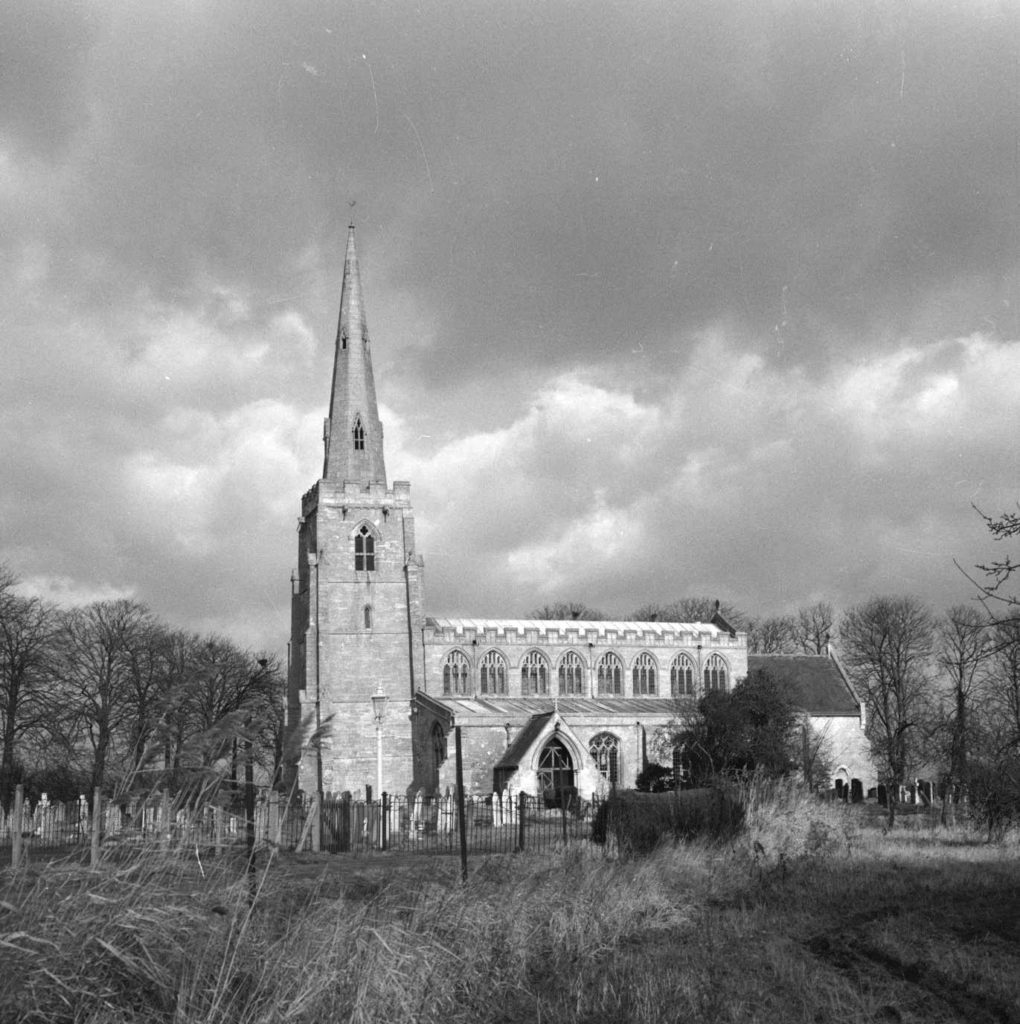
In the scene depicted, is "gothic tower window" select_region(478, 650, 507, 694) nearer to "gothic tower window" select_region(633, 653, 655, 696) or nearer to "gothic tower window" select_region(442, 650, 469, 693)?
"gothic tower window" select_region(442, 650, 469, 693)

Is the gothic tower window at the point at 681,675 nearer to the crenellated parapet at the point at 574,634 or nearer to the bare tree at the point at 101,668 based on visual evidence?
the crenellated parapet at the point at 574,634

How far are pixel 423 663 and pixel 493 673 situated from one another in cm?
389

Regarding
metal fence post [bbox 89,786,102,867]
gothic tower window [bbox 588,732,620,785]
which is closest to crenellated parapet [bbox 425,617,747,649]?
gothic tower window [bbox 588,732,620,785]

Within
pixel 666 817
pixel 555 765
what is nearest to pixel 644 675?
pixel 555 765

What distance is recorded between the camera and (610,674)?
5325cm

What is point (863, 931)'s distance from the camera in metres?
10.8

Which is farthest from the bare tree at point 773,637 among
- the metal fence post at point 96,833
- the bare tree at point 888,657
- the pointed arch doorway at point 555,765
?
the metal fence post at point 96,833

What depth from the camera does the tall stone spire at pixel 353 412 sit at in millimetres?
51500

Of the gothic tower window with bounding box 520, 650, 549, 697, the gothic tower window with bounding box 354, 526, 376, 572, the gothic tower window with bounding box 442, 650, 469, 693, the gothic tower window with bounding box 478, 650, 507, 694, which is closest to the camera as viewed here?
the gothic tower window with bounding box 354, 526, 376, 572

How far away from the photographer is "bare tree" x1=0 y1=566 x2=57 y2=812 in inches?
1494

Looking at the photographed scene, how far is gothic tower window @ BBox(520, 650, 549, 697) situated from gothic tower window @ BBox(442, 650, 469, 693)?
287 centimetres

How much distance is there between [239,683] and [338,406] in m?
13.5

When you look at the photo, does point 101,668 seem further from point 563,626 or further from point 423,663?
point 563,626

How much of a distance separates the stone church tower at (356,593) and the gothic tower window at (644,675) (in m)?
11.0
